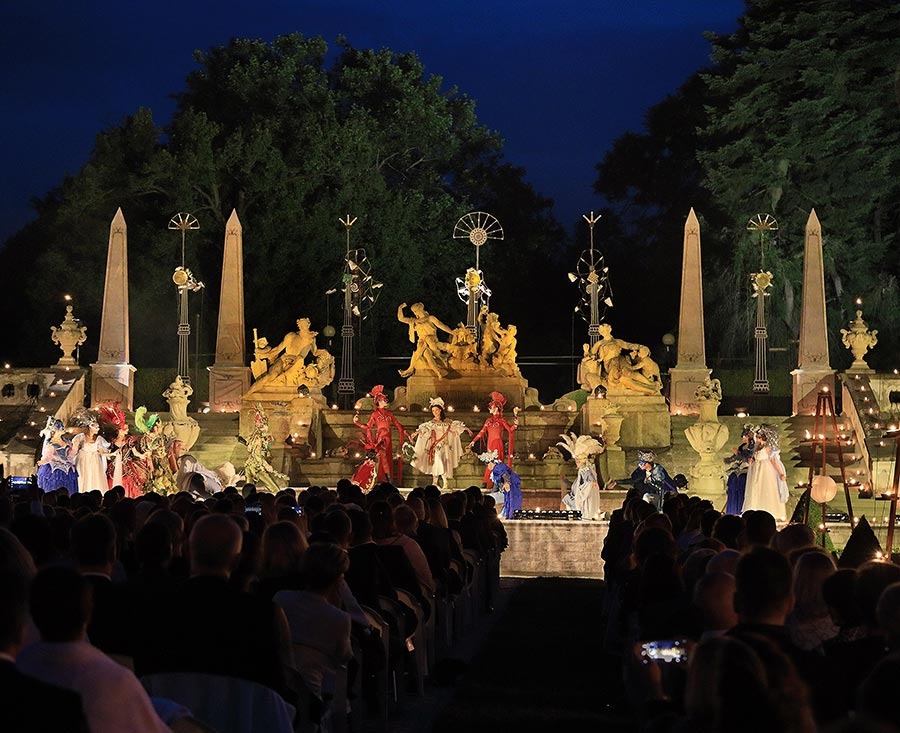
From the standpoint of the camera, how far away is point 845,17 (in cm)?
4919

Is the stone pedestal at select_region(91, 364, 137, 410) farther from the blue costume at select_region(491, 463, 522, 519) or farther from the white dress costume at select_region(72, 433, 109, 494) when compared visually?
the blue costume at select_region(491, 463, 522, 519)

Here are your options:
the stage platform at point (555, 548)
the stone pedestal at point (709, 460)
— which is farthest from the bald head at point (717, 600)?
the stone pedestal at point (709, 460)

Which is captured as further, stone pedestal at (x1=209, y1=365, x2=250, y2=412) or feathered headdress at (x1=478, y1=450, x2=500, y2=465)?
stone pedestal at (x1=209, y1=365, x2=250, y2=412)

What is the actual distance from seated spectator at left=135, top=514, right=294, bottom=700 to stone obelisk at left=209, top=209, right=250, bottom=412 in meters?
33.0

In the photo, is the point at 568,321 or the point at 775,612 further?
the point at 568,321

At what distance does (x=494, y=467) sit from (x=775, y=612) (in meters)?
20.9

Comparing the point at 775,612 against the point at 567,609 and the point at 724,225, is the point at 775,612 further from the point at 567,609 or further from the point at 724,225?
the point at 724,225

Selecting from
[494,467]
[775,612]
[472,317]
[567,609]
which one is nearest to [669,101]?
[472,317]

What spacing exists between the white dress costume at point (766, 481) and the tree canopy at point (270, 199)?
2819cm

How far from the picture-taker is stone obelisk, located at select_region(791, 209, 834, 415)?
39125 millimetres

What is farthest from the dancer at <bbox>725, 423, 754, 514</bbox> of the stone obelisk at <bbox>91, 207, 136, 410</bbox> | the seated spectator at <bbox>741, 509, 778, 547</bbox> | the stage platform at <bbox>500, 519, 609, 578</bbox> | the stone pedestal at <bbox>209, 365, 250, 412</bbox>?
the seated spectator at <bbox>741, 509, 778, 547</bbox>

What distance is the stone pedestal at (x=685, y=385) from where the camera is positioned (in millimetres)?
39844

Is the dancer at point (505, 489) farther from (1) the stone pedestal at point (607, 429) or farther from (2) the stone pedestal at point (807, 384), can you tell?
(2) the stone pedestal at point (807, 384)

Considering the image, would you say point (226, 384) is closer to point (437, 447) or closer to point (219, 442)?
point (219, 442)
